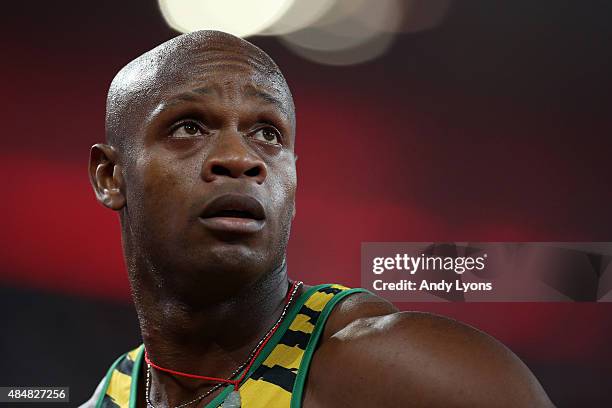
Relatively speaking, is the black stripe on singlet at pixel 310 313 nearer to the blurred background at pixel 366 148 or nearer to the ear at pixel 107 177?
the ear at pixel 107 177

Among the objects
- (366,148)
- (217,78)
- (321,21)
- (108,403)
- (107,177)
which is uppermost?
(321,21)

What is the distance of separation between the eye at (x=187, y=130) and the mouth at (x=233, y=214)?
13 cm

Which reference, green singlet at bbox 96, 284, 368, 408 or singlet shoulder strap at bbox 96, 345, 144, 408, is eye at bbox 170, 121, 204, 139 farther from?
singlet shoulder strap at bbox 96, 345, 144, 408

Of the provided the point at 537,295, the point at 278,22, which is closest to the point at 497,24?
the point at 278,22

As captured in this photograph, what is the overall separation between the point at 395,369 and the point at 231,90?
48cm

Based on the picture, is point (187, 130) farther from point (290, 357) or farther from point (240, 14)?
point (240, 14)

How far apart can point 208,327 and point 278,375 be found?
5.6 inches

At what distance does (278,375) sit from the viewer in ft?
3.48

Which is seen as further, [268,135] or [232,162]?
[268,135]

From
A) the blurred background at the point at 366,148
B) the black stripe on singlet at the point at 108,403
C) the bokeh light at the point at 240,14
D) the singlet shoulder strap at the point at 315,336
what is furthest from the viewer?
the bokeh light at the point at 240,14

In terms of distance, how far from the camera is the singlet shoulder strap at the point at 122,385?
4.31ft

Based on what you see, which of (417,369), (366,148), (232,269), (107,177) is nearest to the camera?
(417,369)

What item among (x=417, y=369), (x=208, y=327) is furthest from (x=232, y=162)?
(x=417, y=369)

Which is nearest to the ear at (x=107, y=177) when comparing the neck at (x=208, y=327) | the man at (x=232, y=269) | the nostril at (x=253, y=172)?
the man at (x=232, y=269)
